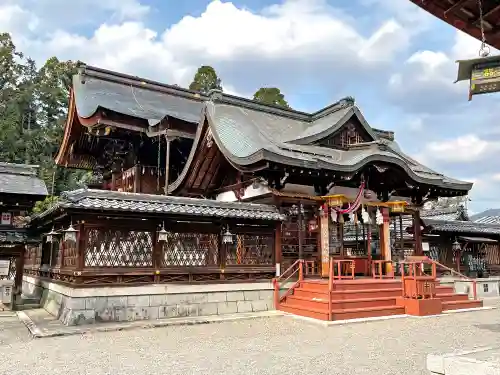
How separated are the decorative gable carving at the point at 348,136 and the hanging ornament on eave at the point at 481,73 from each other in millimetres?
9982

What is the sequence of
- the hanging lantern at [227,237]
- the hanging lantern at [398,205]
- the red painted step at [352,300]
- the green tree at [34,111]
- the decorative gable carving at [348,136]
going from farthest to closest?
the green tree at [34,111]
the decorative gable carving at [348,136]
the hanging lantern at [398,205]
the hanging lantern at [227,237]
the red painted step at [352,300]

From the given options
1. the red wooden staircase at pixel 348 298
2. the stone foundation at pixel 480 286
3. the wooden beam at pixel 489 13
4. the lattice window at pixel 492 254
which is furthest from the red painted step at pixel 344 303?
the lattice window at pixel 492 254

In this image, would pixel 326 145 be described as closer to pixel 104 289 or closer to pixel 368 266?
pixel 368 266

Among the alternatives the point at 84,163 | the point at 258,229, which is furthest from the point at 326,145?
the point at 84,163

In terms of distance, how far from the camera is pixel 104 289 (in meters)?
10.3

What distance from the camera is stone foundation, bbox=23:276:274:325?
10.1 m

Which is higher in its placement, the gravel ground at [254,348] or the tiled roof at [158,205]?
the tiled roof at [158,205]

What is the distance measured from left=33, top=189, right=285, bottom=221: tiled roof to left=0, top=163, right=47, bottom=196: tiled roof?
3.31 m

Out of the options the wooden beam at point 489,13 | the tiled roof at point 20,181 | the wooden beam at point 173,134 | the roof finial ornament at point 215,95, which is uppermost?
the roof finial ornament at point 215,95

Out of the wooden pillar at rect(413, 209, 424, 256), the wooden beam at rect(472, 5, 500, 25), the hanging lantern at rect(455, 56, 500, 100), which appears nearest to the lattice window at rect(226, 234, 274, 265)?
the wooden pillar at rect(413, 209, 424, 256)

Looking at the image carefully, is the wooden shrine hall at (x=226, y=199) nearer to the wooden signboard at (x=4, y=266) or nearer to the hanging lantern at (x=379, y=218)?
the hanging lantern at (x=379, y=218)

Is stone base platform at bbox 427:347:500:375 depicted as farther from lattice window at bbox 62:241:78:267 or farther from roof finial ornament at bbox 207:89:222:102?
roof finial ornament at bbox 207:89:222:102

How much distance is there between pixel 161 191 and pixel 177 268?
860 centimetres

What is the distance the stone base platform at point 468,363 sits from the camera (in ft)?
12.5
